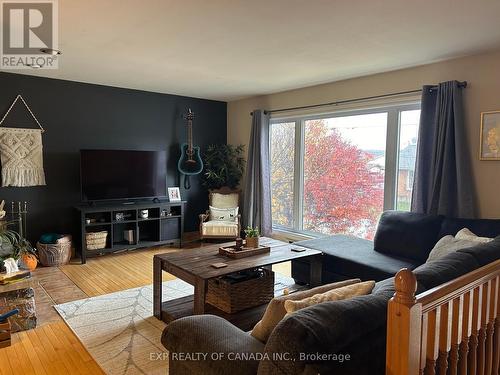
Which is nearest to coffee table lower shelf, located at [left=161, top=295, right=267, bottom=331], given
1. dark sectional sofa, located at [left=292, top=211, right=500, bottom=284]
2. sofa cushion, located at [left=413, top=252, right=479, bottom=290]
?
dark sectional sofa, located at [left=292, top=211, right=500, bottom=284]

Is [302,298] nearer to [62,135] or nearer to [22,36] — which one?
[22,36]

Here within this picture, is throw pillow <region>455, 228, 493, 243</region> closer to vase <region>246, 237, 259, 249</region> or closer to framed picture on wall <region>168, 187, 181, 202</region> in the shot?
vase <region>246, 237, 259, 249</region>

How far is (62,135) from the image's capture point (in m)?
4.82

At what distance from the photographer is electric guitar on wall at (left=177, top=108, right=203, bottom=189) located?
580 centimetres

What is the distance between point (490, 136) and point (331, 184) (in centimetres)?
204

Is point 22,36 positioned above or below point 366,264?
above

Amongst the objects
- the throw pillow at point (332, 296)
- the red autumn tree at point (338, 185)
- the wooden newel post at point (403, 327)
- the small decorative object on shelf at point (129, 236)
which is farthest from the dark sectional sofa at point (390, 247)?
the small decorative object on shelf at point (129, 236)

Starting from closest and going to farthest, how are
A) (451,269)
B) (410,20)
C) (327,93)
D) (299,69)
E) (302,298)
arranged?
(302,298) < (451,269) < (410,20) < (299,69) < (327,93)

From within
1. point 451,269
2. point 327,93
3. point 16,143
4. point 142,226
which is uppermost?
point 327,93

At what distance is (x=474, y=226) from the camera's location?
319 centimetres

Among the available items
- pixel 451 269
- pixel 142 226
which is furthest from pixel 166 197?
pixel 451 269

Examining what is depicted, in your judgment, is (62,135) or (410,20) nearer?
(410,20)

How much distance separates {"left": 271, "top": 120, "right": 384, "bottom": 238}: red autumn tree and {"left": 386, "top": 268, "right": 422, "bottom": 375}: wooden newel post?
11.1 ft

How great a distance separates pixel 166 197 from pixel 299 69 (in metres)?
2.93
